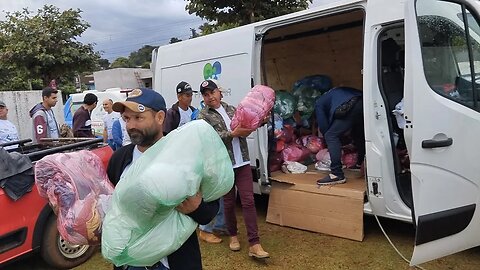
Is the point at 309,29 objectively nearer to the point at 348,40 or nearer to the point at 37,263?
the point at 348,40

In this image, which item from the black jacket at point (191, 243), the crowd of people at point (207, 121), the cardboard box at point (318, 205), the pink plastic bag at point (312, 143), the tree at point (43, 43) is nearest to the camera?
the black jacket at point (191, 243)

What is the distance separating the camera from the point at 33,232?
12.0 ft

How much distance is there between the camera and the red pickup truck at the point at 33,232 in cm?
344

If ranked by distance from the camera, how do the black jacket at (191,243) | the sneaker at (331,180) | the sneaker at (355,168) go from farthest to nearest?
the sneaker at (355,168) < the sneaker at (331,180) < the black jacket at (191,243)

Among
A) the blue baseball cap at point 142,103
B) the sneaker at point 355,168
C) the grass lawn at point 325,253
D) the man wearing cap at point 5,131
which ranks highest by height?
the blue baseball cap at point 142,103

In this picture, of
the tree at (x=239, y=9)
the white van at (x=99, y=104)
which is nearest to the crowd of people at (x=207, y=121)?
the white van at (x=99, y=104)

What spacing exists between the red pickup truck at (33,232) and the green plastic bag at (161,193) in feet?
6.59

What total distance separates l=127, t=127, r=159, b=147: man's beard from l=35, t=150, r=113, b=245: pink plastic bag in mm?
325

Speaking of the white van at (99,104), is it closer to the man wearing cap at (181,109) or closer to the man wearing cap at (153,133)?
the man wearing cap at (181,109)

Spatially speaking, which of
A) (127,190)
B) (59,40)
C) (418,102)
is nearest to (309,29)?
(418,102)

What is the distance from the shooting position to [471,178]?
2.83m

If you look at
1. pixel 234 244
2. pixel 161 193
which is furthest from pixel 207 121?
pixel 161 193

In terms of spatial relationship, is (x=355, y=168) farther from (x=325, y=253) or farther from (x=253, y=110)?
(x=253, y=110)

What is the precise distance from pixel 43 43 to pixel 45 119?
1218 centimetres
